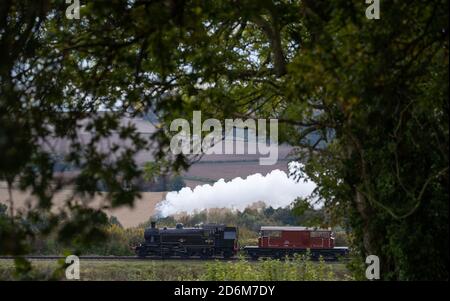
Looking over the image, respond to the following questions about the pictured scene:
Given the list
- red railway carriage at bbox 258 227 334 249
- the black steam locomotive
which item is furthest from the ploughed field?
the black steam locomotive

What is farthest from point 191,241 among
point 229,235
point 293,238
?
point 293,238

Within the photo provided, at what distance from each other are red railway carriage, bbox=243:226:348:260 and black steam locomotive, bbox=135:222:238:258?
760 mm

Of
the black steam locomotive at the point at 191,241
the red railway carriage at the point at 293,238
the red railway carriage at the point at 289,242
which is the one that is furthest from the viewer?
the black steam locomotive at the point at 191,241

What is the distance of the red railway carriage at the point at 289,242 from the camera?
2886 centimetres

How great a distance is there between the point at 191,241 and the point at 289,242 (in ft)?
11.0

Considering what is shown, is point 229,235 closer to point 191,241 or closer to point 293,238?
point 191,241

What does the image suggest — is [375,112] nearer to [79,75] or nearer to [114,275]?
[79,75]

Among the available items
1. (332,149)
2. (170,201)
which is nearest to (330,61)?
(332,149)

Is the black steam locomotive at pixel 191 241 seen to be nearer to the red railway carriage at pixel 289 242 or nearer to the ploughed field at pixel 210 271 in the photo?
the red railway carriage at pixel 289 242

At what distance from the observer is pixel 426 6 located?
9.19 meters

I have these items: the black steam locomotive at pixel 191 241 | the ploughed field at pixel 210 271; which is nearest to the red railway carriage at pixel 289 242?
the black steam locomotive at pixel 191 241

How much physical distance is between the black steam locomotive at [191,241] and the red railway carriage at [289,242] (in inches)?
29.9

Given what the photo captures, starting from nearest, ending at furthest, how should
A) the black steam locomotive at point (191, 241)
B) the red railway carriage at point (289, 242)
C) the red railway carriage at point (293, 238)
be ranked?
the red railway carriage at point (289, 242) → the red railway carriage at point (293, 238) → the black steam locomotive at point (191, 241)

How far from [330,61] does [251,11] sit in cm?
116
